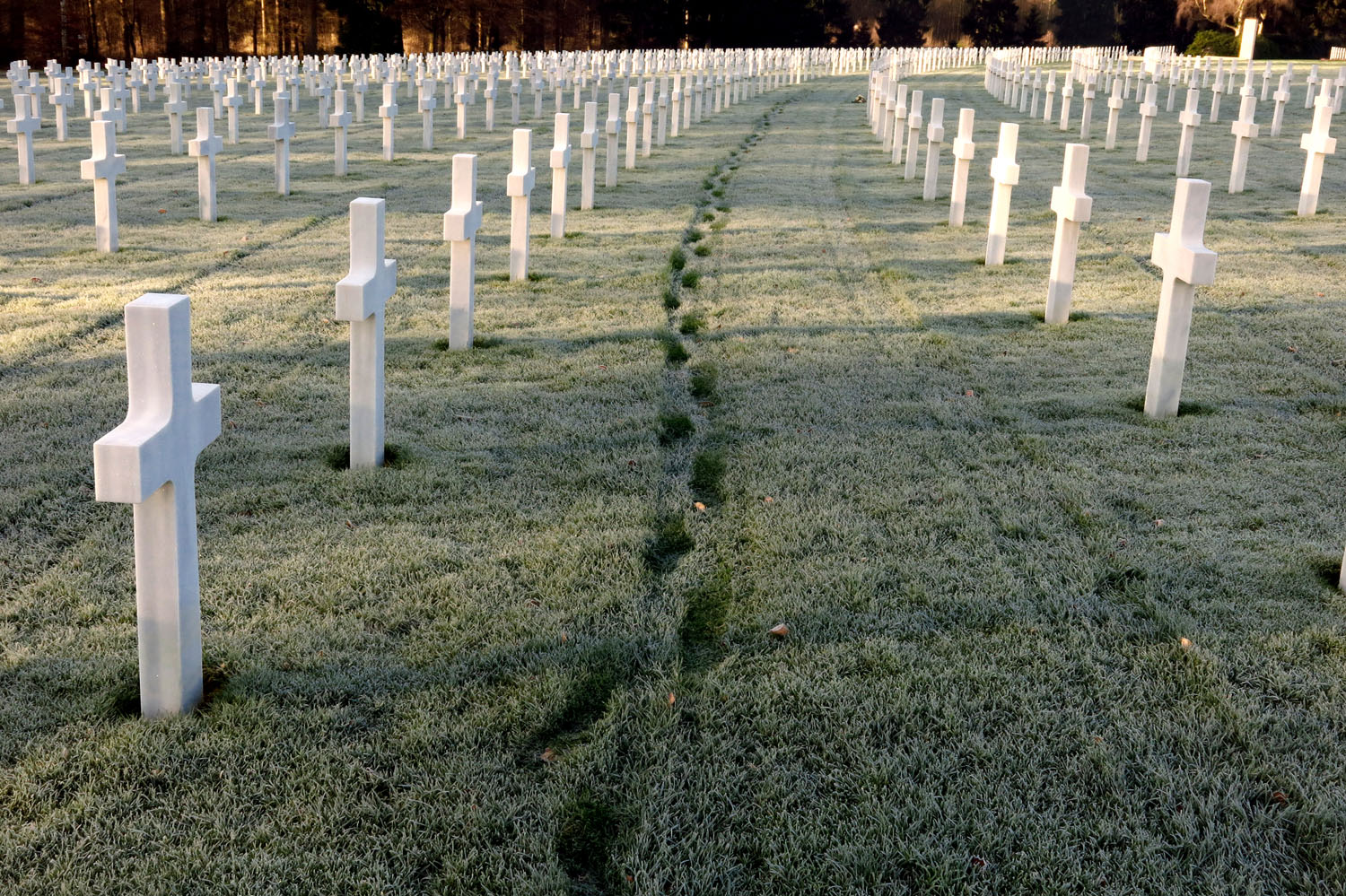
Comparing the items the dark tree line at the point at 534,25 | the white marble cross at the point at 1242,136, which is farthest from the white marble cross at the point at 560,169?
the dark tree line at the point at 534,25

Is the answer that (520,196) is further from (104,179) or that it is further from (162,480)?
(162,480)

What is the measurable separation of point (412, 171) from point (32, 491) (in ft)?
44.3

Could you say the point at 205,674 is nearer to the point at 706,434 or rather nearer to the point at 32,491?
the point at 32,491

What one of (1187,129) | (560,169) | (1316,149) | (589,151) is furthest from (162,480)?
(1187,129)

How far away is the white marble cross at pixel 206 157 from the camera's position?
39.7ft

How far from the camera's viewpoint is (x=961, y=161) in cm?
1262

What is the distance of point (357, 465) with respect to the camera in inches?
204

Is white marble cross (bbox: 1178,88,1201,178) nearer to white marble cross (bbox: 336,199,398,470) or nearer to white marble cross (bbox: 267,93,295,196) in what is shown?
white marble cross (bbox: 267,93,295,196)

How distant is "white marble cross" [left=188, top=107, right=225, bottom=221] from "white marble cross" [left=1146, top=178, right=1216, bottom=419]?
30.8 ft

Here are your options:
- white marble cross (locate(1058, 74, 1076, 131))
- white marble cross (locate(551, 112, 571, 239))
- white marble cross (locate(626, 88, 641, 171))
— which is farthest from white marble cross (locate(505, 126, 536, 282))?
white marble cross (locate(1058, 74, 1076, 131))

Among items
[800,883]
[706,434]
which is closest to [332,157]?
[706,434]

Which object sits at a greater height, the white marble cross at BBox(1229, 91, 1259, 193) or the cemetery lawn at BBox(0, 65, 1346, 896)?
the white marble cross at BBox(1229, 91, 1259, 193)

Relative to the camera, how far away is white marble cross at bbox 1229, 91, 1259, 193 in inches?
591

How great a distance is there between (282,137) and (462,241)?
28.2 feet
